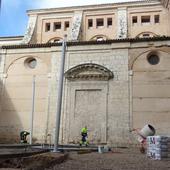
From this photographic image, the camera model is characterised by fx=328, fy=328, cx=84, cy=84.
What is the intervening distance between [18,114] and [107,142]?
7.52 meters

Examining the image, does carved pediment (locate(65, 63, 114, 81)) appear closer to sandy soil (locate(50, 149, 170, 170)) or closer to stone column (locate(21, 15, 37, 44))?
stone column (locate(21, 15, 37, 44))

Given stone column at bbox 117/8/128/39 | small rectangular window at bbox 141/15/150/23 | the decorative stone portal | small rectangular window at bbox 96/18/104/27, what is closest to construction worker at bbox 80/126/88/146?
the decorative stone portal

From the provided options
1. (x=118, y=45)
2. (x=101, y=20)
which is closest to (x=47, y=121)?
(x=118, y=45)

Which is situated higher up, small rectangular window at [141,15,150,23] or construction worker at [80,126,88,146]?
small rectangular window at [141,15,150,23]

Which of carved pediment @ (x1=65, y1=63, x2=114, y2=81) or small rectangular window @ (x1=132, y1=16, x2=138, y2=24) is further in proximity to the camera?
small rectangular window @ (x1=132, y1=16, x2=138, y2=24)

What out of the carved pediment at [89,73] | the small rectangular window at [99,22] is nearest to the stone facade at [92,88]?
the carved pediment at [89,73]

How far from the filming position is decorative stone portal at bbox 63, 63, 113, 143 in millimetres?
24453

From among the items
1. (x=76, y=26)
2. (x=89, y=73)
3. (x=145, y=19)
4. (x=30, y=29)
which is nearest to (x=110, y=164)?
(x=89, y=73)

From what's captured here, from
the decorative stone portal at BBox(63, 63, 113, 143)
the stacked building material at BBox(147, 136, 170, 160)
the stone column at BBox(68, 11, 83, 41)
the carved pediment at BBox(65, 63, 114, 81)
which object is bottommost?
the stacked building material at BBox(147, 136, 170, 160)

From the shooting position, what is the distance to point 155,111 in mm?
23719

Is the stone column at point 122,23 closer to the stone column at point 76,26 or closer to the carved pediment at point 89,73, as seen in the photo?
the stone column at point 76,26

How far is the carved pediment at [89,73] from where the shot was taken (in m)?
25.1

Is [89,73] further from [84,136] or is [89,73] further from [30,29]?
[30,29]

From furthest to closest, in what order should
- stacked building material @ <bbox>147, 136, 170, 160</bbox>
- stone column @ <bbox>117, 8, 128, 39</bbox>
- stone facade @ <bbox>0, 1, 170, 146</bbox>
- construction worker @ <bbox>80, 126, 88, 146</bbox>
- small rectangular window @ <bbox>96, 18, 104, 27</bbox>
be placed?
small rectangular window @ <bbox>96, 18, 104, 27</bbox>, stone column @ <bbox>117, 8, 128, 39</bbox>, stone facade @ <bbox>0, 1, 170, 146</bbox>, construction worker @ <bbox>80, 126, 88, 146</bbox>, stacked building material @ <bbox>147, 136, 170, 160</bbox>
